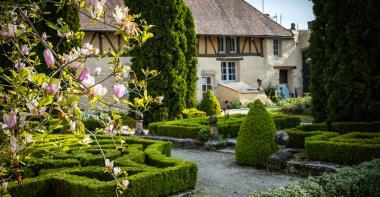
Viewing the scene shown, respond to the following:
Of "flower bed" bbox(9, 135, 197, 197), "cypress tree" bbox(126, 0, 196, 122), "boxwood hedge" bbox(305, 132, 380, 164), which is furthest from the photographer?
"cypress tree" bbox(126, 0, 196, 122)

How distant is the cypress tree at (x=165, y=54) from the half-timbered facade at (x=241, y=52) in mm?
9520

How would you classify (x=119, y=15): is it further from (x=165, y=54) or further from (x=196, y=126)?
(x=165, y=54)

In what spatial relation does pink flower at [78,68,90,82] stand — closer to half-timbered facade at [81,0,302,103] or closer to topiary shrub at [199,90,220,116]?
topiary shrub at [199,90,220,116]

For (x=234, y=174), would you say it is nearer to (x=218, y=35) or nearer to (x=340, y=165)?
(x=340, y=165)

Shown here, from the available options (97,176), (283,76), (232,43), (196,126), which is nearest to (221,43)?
(232,43)

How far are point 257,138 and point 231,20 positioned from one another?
73.5ft

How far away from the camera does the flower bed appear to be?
6133 mm

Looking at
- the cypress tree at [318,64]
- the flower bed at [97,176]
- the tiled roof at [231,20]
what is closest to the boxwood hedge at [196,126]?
the cypress tree at [318,64]

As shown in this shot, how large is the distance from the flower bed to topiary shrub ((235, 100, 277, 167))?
7.18 feet

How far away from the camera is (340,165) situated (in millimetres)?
8359

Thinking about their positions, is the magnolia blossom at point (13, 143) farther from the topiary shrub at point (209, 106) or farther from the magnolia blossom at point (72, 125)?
the topiary shrub at point (209, 106)

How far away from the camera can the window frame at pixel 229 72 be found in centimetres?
3020

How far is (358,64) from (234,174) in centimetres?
516

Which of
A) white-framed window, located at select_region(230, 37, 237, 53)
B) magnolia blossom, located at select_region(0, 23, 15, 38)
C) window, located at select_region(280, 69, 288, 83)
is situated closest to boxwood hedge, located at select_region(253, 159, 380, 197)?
magnolia blossom, located at select_region(0, 23, 15, 38)
